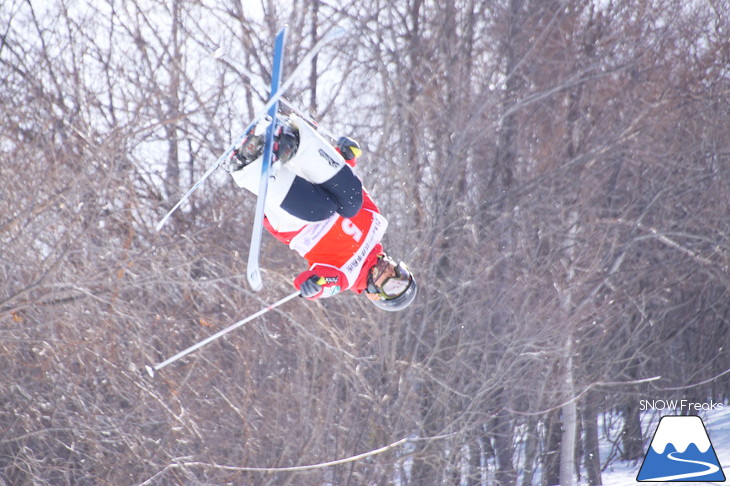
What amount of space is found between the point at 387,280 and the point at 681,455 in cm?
722

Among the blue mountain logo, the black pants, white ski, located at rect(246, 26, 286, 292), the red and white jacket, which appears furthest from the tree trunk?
white ski, located at rect(246, 26, 286, 292)

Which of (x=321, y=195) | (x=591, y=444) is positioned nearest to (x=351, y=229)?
(x=321, y=195)

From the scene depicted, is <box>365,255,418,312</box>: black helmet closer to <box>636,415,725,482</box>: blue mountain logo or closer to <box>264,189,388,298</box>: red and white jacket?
<box>264,189,388,298</box>: red and white jacket

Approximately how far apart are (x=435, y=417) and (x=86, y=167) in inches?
186

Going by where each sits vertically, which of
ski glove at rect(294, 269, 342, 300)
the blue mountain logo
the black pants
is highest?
the black pants

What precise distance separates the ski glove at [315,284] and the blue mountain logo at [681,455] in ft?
23.1

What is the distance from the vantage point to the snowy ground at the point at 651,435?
1162 cm

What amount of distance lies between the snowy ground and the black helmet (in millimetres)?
8033

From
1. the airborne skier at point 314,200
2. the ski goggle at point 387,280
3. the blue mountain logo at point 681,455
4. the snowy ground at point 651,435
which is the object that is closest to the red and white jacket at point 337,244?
the airborne skier at point 314,200

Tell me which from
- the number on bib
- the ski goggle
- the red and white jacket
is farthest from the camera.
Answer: the ski goggle

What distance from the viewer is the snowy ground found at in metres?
11.6

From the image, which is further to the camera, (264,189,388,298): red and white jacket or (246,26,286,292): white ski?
(264,189,388,298): red and white jacket

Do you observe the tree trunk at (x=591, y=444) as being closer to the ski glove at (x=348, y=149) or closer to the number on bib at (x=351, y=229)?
the number on bib at (x=351, y=229)

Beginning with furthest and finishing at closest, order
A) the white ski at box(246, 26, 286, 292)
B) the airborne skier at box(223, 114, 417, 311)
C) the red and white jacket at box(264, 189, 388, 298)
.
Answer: the red and white jacket at box(264, 189, 388, 298) → the airborne skier at box(223, 114, 417, 311) → the white ski at box(246, 26, 286, 292)
